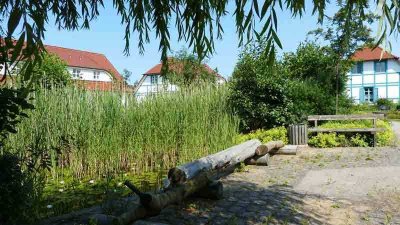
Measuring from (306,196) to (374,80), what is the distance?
37930 millimetres

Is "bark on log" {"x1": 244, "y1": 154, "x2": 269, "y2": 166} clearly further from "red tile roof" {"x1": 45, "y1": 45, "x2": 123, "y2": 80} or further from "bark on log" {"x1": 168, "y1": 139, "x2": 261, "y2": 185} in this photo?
"red tile roof" {"x1": 45, "y1": 45, "x2": 123, "y2": 80}

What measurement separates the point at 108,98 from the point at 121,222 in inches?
202

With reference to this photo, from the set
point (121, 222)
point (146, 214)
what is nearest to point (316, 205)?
point (146, 214)

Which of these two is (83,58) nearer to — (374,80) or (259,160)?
(374,80)

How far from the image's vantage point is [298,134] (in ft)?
39.0

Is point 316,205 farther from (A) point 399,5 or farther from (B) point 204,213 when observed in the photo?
(A) point 399,5

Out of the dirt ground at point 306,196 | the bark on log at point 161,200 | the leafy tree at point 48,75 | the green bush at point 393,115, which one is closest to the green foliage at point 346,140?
the dirt ground at point 306,196

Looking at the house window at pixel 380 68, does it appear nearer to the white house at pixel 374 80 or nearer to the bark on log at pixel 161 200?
the white house at pixel 374 80

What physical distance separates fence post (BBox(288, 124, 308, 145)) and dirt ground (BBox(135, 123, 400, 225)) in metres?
2.60

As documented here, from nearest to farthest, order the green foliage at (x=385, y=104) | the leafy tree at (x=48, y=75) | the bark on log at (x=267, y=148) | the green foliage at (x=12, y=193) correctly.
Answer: the leafy tree at (x=48, y=75), the green foliage at (x=12, y=193), the bark on log at (x=267, y=148), the green foliage at (x=385, y=104)

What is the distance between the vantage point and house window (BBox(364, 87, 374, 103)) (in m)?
40.7

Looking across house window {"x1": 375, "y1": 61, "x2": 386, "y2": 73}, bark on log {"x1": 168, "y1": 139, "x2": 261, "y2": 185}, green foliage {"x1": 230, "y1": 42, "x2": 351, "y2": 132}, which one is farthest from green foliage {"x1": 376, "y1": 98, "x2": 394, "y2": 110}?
bark on log {"x1": 168, "y1": 139, "x2": 261, "y2": 185}

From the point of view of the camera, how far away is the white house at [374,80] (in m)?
39.3

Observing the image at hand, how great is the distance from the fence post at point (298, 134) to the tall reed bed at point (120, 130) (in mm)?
2751
